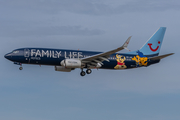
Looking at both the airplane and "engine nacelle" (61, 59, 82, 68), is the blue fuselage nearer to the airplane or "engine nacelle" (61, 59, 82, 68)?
the airplane

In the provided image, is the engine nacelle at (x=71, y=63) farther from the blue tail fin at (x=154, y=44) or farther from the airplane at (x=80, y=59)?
the blue tail fin at (x=154, y=44)

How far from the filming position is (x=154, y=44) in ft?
229

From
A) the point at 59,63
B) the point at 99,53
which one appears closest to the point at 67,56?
the point at 59,63

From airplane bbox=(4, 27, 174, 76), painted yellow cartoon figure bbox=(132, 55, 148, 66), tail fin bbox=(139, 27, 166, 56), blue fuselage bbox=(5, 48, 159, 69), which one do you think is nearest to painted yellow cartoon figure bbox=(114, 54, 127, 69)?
airplane bbox=(4, 27, 174, 76)

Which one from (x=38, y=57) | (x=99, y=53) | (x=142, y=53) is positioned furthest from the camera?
(x=142, y=53)

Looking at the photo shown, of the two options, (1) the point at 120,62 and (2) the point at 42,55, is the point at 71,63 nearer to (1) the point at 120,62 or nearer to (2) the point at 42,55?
(2) the point at 42,55

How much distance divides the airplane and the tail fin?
5.53 ft

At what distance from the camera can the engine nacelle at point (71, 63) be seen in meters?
58.0

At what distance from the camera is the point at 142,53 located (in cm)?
6800

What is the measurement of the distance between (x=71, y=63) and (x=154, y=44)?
2117 centimetres

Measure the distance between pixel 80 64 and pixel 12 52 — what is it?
12866mm

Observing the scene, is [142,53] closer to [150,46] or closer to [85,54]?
[150,46]

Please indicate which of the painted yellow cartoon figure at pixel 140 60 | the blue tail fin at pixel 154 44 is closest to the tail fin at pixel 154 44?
the blue tail fin at pixel 154 44

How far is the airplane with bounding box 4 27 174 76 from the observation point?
5916 cm
